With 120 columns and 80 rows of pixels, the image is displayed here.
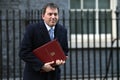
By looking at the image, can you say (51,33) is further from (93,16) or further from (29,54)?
(93,16)

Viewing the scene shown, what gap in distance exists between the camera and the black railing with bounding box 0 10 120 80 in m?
11.3

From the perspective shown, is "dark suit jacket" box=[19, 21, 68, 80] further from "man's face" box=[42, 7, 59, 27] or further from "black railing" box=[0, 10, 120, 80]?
"black railing" box=[0, 10, 120, 80]

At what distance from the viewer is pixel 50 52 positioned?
5.59 meters

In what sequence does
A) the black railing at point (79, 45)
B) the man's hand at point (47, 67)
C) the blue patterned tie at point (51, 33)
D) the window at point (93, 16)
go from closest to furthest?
the man's hand at point (47, 67) < the blue patterned tie at point (51, 33) < the black railing at point (79, 45) < the window at point (93, 16)

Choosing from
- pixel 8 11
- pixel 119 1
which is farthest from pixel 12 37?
pixel 119 1

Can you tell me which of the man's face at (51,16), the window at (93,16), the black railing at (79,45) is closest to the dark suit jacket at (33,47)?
the man's face at (51,16)

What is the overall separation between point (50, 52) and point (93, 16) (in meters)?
6.42

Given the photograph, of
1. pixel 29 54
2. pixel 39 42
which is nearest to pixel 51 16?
pixel 39 42

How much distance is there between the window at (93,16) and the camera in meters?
12.2

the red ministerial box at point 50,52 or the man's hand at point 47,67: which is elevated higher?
the red ministerial box at point 50,52

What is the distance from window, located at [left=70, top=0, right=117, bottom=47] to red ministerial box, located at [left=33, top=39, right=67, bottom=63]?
6.33m

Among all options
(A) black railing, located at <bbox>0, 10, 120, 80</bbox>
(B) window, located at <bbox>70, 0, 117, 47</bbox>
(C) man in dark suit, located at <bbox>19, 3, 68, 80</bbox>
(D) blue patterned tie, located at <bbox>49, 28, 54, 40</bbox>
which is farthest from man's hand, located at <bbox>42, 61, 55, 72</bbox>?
(B) window, located at <bbox>70, 0, 117, 47</bbox>

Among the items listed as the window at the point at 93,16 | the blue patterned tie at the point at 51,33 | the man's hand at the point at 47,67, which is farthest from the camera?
the window at the point at 93,16

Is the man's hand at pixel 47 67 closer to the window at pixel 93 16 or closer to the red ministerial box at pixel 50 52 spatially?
the red ministerial box at pixel 50 52
